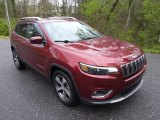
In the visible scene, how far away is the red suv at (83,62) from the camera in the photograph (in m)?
3.41

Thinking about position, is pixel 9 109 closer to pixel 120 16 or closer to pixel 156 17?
pixel 156 17

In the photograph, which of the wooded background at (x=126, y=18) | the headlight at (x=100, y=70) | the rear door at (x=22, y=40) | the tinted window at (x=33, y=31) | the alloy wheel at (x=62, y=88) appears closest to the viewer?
the headlight at (x=100, y=70)

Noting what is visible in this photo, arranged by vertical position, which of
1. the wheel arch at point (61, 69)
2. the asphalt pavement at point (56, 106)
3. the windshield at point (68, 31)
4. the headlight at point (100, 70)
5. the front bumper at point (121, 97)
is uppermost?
the windshield at point (68, 31)

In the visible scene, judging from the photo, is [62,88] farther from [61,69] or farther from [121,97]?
[121,97]

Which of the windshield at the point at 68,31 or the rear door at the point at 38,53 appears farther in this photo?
the windshield at the point at 68,31

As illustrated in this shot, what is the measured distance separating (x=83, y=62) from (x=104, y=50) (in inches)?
22.8

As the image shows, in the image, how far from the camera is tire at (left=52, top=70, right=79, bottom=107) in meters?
3.82

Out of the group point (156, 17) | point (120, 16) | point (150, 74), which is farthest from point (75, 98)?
point (120, 16)

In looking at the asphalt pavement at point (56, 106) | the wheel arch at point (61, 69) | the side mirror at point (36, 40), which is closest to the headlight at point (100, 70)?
the wheel arch at point (61, 69)

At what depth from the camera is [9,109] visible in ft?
13.6

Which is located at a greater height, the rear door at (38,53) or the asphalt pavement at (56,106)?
the rear door at (38,53)

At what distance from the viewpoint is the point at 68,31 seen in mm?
4742

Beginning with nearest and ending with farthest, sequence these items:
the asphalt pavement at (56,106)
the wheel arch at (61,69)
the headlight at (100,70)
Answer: the headlight at (100,70)
the wheel arch at (61,69)
the asphalt pavement at (56,106)

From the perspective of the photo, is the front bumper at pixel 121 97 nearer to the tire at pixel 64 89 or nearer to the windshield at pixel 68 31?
the tire at pixel 64 89
